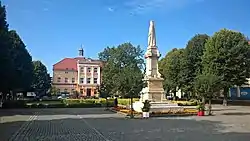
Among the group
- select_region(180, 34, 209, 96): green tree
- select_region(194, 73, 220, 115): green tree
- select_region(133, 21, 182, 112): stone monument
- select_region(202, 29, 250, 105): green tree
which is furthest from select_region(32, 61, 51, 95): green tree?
select_region(194, 73, 220, 115): green tree

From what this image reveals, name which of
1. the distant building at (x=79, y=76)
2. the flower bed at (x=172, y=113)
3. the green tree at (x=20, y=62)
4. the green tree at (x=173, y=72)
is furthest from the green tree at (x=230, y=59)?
the distant building at (x=79, y=76)

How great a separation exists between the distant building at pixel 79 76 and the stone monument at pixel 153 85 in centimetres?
6807

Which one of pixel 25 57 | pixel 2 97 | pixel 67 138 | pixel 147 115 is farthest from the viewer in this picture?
pixel 25 57

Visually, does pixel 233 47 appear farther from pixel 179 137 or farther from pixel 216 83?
pixel 179 137

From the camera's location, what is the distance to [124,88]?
25.4 metres

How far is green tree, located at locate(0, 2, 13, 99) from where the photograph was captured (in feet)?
92.0

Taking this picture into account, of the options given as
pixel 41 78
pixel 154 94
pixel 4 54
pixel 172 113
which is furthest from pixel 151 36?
pixel 41 78

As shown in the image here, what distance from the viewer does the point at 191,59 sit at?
54.5m

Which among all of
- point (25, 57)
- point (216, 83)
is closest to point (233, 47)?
point (216, 83)

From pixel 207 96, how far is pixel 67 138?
17857mm

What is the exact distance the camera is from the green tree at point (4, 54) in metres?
28.0

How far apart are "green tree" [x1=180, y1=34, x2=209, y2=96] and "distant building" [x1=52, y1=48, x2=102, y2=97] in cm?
4700

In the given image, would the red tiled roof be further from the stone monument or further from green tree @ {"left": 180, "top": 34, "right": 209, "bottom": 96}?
the stone monument

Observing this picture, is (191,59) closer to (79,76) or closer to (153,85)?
(153,85)
